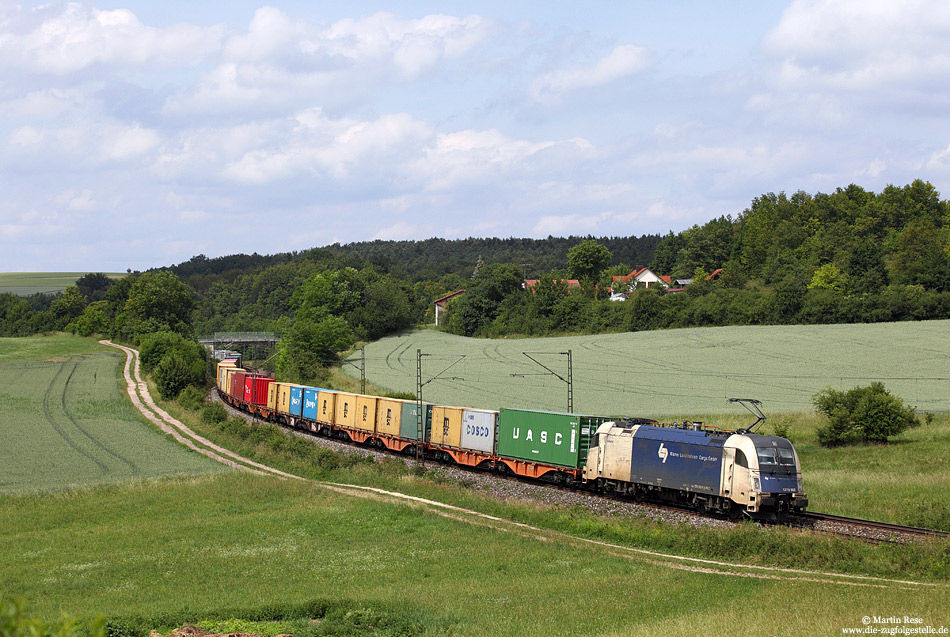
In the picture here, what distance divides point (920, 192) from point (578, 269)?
6503 cm

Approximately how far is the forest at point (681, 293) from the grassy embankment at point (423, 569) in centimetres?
6120

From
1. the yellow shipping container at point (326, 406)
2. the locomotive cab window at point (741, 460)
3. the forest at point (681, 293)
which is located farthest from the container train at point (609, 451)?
the forest at point (681, 293)

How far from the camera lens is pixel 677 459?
27.8 metres

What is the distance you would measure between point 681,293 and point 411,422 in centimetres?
7953

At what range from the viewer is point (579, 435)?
3200 cm

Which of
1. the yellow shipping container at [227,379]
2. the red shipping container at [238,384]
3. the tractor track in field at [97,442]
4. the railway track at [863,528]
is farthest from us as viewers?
the yellow shipping container at [227,379]

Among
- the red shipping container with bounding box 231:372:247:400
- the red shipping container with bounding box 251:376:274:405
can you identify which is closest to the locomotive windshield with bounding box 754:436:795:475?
the red shipping container with bounding box 251:376:274:405

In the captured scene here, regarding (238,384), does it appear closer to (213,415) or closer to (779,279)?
(213,415)

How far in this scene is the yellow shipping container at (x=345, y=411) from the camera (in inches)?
1975

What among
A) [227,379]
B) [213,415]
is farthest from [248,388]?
[227,379]

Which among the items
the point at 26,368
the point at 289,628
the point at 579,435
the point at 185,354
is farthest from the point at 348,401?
the point at 26,368

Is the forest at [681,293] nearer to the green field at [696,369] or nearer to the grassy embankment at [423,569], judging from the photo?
the green field at [696,369]

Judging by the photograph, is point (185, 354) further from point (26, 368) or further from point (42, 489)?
point (42, 489)

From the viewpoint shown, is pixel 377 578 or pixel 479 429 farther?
pixel 479 429
